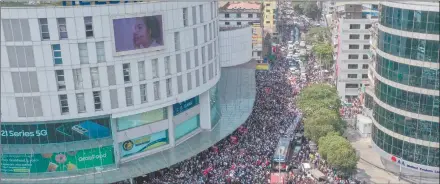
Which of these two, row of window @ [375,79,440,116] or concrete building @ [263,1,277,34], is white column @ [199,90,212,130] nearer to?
row of window @ [375,79,440,116]

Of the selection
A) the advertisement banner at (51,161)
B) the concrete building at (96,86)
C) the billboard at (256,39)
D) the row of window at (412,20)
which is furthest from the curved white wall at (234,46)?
the row of window at (412,20)

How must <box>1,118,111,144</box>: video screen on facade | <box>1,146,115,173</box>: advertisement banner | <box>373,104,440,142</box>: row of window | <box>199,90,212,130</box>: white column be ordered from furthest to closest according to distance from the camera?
1. <box>199,90,212,130</box>: white column
2. <box>1,146,115,173</box>: advertisement banner
3. <box>1,118,111,144</box>: video screen on facade
4. <box>373,104,440,142</box>: row of window

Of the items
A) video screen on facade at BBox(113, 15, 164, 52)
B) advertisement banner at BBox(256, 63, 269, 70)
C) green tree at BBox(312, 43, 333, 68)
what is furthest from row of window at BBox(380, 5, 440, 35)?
green tree at BBox(312, 43, 333, 68)

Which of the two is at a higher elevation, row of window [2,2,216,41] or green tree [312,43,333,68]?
row of window [2,2,216,41]

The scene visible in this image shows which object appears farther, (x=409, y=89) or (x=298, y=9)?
(x=298, y=9)

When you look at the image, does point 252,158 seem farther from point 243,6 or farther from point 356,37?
point 243,6

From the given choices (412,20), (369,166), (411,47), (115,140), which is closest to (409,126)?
(411,47)
